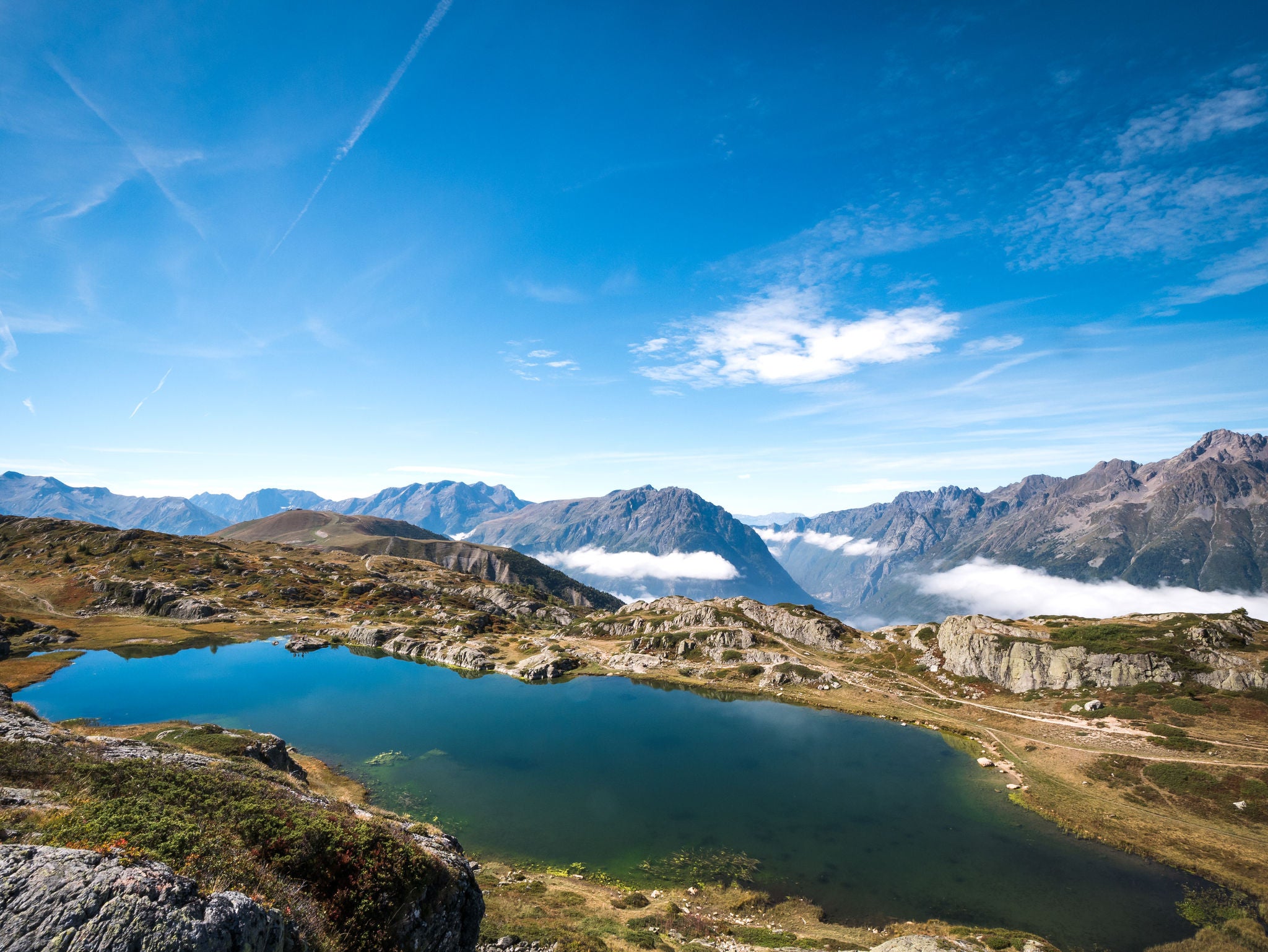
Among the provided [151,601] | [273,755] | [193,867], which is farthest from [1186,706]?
[151,601]

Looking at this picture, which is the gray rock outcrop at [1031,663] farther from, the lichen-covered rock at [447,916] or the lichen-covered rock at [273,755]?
the lichen-covered rock at [273,755]

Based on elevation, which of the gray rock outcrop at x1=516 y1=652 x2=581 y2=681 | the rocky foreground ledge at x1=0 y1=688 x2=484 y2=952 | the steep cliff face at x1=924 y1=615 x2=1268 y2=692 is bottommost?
the gray rock outcrop at x1=516 y1=652 x2=581 y2=681

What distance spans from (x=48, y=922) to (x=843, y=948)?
144ft

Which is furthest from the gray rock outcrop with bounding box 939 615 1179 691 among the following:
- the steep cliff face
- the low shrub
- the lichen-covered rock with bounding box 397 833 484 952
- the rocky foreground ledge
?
the rocky foreground ledge

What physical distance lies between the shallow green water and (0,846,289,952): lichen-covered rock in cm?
4558

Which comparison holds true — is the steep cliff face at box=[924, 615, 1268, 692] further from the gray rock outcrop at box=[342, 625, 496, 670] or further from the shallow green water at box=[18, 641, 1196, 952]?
the gray rock outcrop at box=[342, 625, 496, 670]

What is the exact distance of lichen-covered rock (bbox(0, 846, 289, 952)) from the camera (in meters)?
11.5

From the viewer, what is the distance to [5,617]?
122 metres

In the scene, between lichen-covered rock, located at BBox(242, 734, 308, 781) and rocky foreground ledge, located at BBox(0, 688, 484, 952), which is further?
lichen-covered rock, located at BBox(242, 734, 308, 781)

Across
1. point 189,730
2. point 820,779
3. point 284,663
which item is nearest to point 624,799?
point 820,779

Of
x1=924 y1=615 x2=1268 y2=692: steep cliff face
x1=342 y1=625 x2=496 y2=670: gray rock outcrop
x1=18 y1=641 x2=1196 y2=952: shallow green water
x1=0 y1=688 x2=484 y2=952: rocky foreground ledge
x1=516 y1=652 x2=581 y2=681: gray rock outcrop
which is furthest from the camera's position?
x1=342 y1=625 x2=496 y2=670: gray rock outcrop

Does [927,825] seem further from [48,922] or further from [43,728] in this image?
[43,728]

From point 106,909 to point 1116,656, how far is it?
456 feet

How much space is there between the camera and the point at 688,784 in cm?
7044
